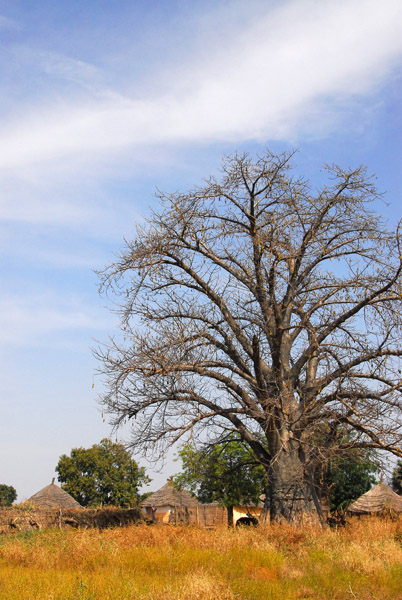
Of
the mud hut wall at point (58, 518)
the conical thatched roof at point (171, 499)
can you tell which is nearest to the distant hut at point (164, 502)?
the conical thatched roof at point (171, 499)

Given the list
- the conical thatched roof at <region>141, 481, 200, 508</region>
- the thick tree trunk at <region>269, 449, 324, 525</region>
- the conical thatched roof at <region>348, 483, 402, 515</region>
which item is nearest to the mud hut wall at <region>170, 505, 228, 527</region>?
the thick tree trunk at <region>269, 449, 324, 525</region>

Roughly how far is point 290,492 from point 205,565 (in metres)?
5.11

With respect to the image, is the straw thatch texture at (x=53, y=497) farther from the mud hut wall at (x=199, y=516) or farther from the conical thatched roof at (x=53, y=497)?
the mud hut wall at (x=199, y=516)

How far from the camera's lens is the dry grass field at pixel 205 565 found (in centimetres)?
769

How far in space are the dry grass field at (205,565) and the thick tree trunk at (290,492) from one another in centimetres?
108

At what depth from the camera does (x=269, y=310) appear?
15.7m

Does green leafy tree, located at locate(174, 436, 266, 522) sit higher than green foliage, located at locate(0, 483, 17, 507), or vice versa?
green foliage, located at locate(0, 483, 17, 507)

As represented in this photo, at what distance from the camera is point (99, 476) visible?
5988cm

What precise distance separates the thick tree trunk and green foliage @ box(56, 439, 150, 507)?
46120 millimetres

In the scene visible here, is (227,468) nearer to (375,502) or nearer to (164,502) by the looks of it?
(375,502)

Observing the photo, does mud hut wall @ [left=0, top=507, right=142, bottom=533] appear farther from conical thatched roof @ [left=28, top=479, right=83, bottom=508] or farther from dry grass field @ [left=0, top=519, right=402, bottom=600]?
conical thatched roof @ [left=28, top=479, right=83, bottom=508]

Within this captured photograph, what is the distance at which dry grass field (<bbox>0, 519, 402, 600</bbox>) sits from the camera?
7.69 metres

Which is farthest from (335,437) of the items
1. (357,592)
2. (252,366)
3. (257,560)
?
(357,592)

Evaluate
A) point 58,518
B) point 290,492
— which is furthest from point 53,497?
point 290,492
